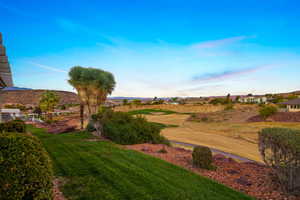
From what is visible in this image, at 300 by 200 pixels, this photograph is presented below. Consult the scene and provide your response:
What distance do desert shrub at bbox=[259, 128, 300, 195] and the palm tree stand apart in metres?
19.0

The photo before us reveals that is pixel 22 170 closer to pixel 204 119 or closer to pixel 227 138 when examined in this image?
pixel 227 138

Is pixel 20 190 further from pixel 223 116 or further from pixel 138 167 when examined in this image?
pixel 223 116

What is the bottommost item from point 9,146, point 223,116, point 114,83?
point 223,116

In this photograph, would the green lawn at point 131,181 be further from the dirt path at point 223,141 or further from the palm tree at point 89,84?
the palm tree at point 89,84

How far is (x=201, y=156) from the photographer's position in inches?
261

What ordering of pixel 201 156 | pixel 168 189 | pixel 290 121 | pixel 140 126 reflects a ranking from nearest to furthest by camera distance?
pixel 168 189, pixel 201 156, pixel 140 126, pixel 290 121

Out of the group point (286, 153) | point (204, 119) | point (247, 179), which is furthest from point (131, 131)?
point (204, 119)

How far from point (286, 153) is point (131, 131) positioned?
8854 mm

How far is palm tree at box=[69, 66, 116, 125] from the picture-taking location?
20969 millimetres

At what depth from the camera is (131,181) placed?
5.06 metres

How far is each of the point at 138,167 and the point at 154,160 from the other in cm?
111

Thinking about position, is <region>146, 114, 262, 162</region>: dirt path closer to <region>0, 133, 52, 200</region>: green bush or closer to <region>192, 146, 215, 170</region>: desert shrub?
<region>192, 146, 215, 170</region>: desert shrub

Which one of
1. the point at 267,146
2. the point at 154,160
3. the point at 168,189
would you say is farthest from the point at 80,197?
the point at 267,146

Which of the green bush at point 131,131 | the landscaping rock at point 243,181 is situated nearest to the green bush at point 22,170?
the landscaping rock at point 243,181
